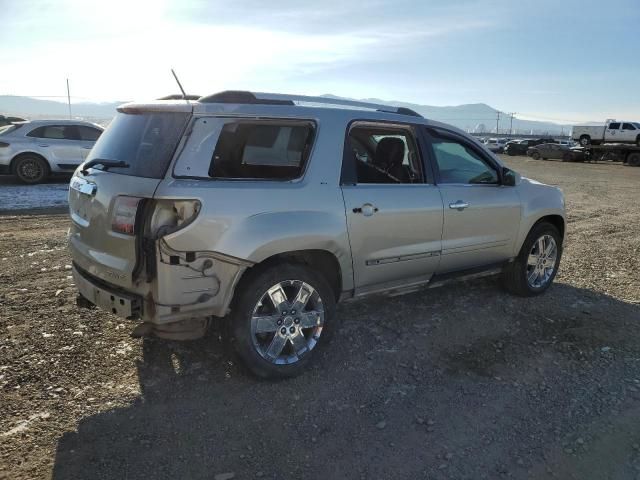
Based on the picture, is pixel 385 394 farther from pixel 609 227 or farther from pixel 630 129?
pixel 630 129

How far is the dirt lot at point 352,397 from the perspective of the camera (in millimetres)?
2689

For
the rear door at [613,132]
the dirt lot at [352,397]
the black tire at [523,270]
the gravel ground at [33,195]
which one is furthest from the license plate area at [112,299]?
the rear door at [613,132]

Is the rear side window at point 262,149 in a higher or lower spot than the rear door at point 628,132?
lower

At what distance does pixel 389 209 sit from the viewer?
12.6ft

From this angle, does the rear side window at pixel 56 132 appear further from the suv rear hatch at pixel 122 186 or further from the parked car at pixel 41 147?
the suv rear hatch at pixel 122 186

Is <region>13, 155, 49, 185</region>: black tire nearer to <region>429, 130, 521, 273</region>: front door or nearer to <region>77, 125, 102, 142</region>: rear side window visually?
<region>77, 125, 102, 142</region>: rear side window

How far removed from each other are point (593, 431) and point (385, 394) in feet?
4.09

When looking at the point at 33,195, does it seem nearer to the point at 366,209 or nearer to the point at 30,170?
the point at 30,170

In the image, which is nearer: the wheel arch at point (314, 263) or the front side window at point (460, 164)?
the wheel arch at point (314, 263)

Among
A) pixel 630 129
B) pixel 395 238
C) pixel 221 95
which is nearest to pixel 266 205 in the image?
pixel 221 95

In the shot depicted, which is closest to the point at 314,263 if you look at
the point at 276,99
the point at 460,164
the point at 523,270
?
the point at 276,99

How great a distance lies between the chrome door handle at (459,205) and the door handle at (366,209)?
0.88 m

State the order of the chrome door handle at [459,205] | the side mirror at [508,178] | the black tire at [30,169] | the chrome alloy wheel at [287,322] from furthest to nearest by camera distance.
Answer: the black tire at [30,169] → the side mirror at [508,178] → the chrome door handle at [459,205] → the chrome alloy wheel at [287,322]

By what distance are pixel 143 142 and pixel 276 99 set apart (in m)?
0.92
